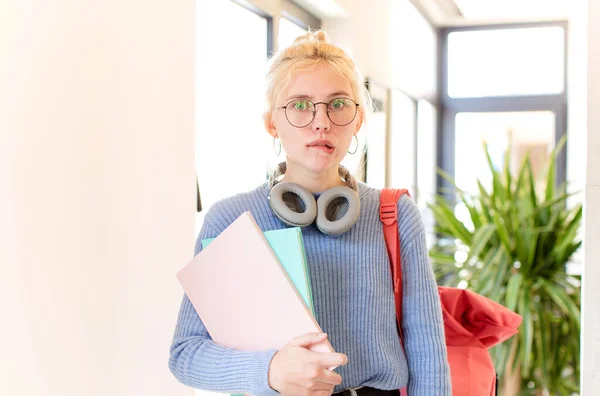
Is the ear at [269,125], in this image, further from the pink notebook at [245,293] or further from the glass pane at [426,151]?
the glass pane at [426,151]

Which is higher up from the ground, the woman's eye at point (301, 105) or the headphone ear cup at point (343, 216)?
the woman's eye at point (301, 105)

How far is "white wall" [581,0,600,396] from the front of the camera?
2.08m

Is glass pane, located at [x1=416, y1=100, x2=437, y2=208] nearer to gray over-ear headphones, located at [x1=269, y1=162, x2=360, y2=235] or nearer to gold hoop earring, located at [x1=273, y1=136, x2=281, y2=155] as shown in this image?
gold hoop earring, located at [x1=273, y1=136, x2=281, y2=155]

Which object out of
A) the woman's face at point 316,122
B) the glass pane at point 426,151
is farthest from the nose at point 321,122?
the glass pane at point 426,151

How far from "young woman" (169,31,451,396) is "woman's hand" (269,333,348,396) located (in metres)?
0.15

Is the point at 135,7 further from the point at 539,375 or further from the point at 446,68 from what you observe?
the point at 446,68

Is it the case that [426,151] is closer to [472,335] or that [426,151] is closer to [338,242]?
[472,335]

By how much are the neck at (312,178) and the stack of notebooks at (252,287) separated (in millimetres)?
209

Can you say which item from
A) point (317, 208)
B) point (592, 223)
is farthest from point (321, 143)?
point (592, 223)

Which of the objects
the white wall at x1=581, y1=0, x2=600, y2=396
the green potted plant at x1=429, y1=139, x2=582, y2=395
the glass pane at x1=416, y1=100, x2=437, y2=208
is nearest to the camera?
the white wall at x1=581, y1=0, x2=600, y2=396

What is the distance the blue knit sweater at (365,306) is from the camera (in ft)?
4.09

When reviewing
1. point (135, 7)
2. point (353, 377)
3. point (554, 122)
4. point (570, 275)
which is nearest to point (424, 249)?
Result: point (353, 377)

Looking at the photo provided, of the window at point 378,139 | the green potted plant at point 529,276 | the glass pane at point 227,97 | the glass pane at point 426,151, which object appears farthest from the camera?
the glass pane at point 426,151

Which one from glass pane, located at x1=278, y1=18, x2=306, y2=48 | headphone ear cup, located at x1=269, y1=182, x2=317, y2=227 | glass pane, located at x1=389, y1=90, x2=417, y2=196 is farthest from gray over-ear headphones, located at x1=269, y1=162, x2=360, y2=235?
glass pane, located at x1=389, y1=90, x2=417, y2=196
